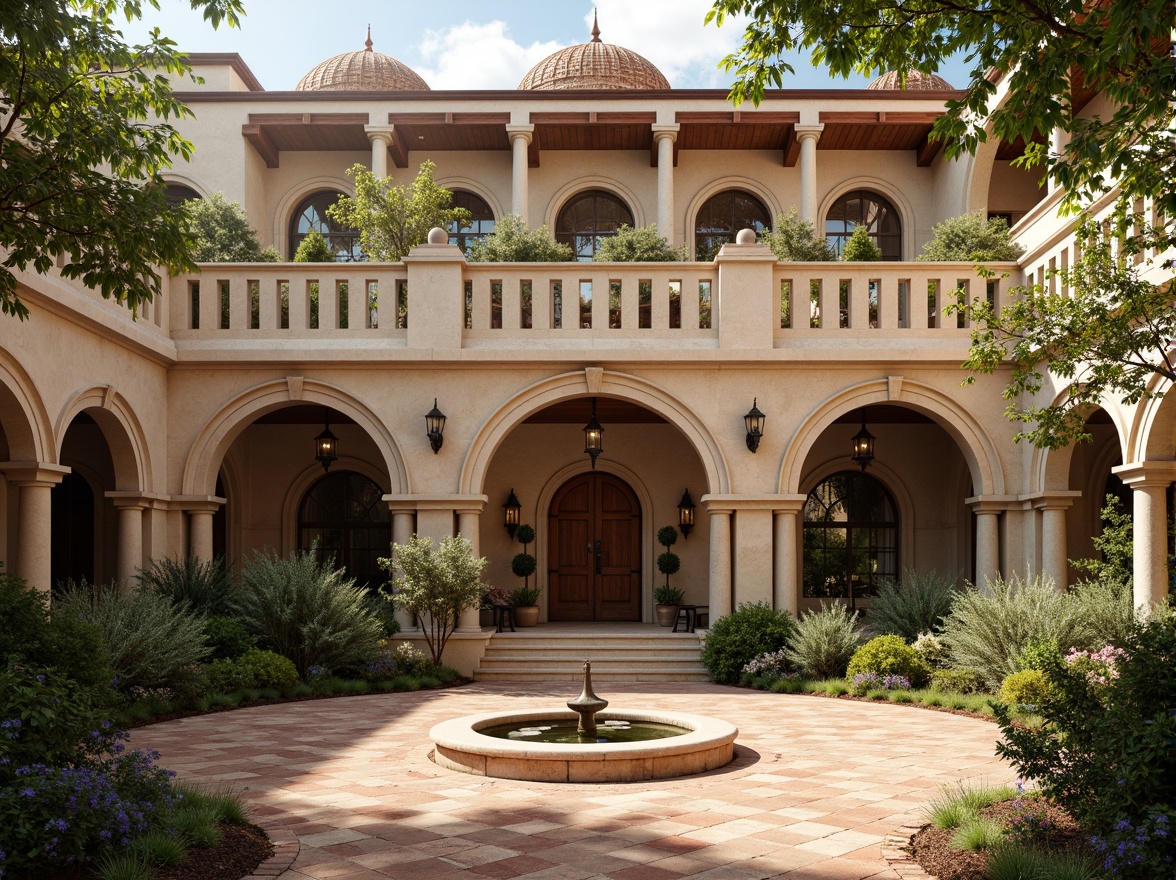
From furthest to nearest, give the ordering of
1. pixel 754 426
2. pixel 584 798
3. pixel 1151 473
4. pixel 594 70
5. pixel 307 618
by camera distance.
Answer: pixel 594 70 < pixel 754 426 < pixel 307 618 < pixel 1151 473 < pixel 584 798

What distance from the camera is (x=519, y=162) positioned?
1945cm

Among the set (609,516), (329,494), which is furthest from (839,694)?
(329,494)

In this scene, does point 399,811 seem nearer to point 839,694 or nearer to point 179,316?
point 839,694

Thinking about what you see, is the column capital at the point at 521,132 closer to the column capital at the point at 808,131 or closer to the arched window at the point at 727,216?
the arched window at the point at 727,216

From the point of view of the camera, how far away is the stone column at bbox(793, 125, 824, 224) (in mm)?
19234

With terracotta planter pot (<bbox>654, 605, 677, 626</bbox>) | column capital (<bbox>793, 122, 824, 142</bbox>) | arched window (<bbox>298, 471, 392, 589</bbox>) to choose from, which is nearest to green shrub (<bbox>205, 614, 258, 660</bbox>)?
arched window (<bbox>298, 471, 392, 589</bbox>)

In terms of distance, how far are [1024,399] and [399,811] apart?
10949 millimetres

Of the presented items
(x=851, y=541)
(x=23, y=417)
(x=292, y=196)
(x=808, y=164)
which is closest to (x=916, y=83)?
(x=808, y=164)

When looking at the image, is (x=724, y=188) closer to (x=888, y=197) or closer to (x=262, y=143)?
(x=888, y=197)

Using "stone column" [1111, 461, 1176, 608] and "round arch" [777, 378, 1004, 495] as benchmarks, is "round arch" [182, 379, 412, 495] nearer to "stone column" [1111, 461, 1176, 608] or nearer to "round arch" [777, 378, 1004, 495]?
"round arch" [777, 378, 1004, 495]

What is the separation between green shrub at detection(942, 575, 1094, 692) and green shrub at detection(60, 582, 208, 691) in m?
8.28

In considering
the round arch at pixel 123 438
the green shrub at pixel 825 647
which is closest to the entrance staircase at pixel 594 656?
the green shrub at pixel 825 647

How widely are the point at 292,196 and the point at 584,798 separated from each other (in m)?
16.2

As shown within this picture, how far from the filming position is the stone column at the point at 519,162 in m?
19.4
